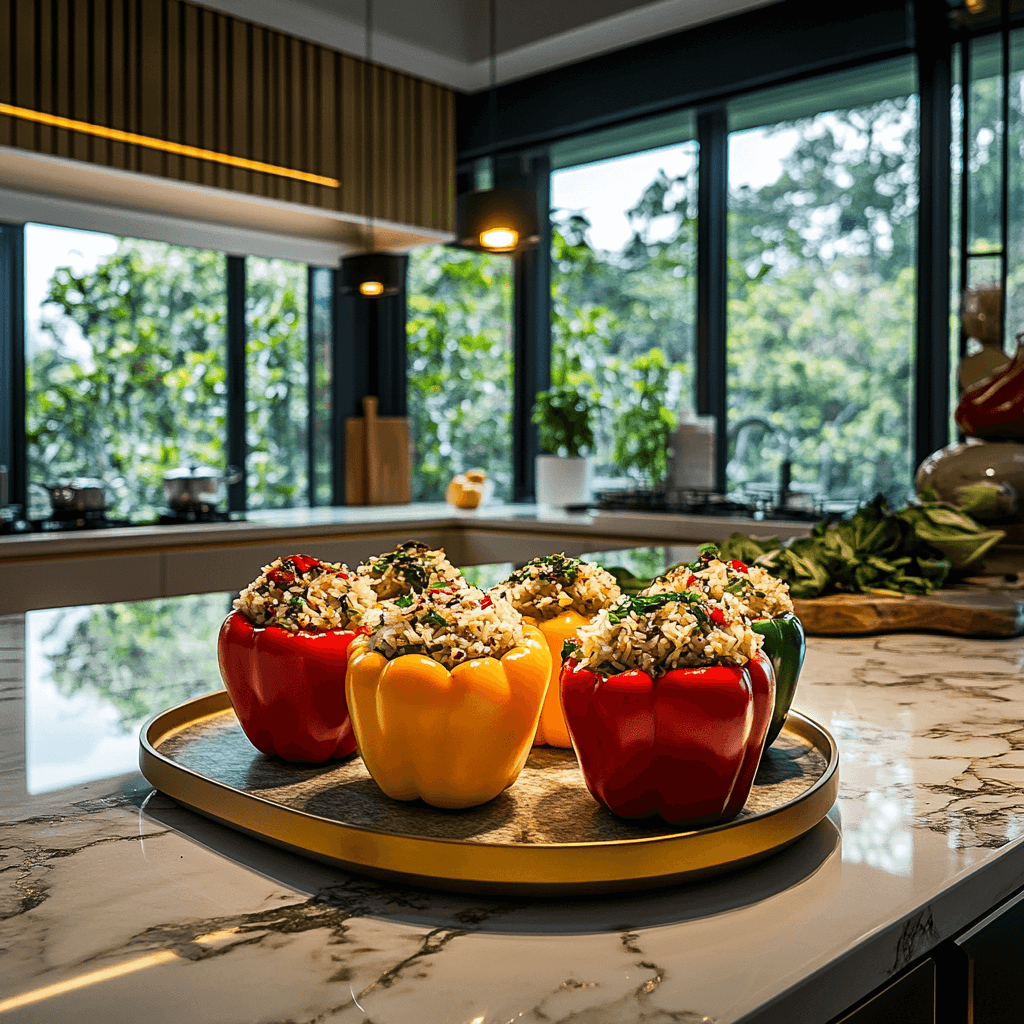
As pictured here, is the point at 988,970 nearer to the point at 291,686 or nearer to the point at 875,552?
the point at 291,686

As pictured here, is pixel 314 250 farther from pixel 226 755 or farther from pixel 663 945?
pixel 663 945

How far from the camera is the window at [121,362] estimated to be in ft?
11.1

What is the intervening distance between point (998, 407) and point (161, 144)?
242cm

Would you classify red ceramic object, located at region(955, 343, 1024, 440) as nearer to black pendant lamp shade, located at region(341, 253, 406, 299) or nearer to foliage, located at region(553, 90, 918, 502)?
foliage, located at region(553, 90, 918, 502)

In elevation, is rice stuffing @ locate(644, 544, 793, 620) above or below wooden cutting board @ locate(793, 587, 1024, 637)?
above

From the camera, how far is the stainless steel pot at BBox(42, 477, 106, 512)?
302 centimetres

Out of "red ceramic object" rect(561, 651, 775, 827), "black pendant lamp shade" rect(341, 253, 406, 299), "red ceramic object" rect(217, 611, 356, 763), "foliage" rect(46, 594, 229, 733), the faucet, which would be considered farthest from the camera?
the faucet

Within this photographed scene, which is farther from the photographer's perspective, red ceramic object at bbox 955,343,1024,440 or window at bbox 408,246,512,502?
window at bbox 408,246,512,502

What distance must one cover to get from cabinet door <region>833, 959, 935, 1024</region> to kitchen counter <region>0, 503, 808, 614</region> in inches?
95.4

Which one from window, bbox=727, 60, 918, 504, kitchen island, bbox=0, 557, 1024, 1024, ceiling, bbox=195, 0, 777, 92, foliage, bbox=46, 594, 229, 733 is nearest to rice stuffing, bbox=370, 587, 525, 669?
kitchen island, bbox=0, 557, 1024, 1024

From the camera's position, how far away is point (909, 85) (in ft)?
11.3

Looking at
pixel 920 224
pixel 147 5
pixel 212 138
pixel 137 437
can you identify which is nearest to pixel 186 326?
pixel 137 437

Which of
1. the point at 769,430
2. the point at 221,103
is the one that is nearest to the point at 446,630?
the point at 221,103

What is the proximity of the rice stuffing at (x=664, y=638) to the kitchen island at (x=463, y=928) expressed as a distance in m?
0.12
